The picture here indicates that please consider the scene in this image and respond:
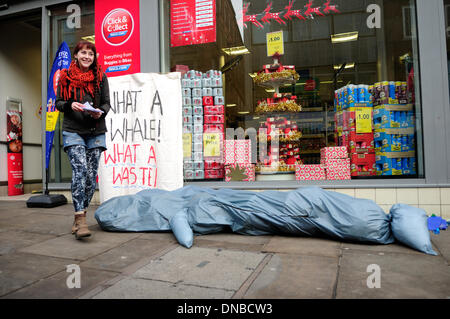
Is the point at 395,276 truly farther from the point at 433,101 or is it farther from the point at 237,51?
the point at 237,51

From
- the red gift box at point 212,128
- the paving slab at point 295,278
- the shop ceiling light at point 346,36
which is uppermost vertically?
the shop ceiling light at point 346,36

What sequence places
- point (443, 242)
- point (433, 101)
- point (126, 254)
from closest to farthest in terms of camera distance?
point (126, 254) < point (443, 242) < point (433, 101)

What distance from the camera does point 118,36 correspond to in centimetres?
569

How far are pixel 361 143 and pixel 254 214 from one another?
117 inches

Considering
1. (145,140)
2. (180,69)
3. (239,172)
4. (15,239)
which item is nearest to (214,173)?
(239,172)

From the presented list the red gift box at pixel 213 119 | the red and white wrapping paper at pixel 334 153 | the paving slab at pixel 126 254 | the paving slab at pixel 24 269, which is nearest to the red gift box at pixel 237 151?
the red gift box at pixel 213 119

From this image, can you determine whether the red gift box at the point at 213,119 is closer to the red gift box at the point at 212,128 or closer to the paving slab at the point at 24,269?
the red gift box at the point at 212,128

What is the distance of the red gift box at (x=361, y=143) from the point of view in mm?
5320

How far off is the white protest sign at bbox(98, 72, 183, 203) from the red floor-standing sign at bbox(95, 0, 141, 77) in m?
0.62

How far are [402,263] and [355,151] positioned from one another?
10.1 ft

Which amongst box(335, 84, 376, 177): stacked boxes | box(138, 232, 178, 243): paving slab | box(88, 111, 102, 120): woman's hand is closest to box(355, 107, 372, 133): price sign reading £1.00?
box(335, 84, 376, 177): stacked boxes

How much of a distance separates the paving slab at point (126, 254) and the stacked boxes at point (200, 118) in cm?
243

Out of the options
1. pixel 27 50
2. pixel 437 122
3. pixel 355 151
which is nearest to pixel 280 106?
pixel 355 151
